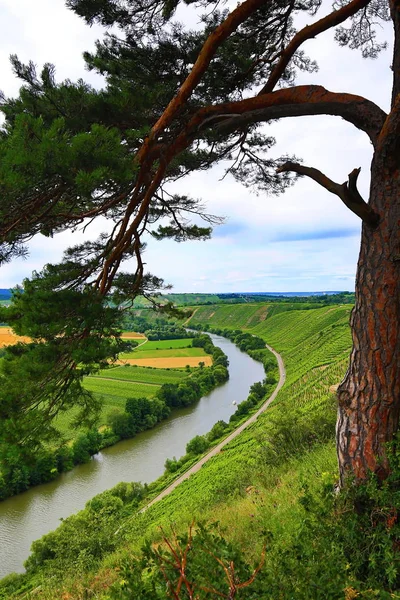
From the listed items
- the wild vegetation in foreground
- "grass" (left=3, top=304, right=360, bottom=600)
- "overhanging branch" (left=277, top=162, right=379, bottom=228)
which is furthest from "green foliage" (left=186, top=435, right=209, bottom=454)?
"overhanging branch" (left=277, top=162, right=379, bottom=228)

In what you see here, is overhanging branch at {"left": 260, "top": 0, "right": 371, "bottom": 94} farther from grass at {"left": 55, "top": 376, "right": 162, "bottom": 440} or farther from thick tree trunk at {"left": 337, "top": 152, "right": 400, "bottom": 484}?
grass at {"left": 55, "top": 376, "right": 162, "bottom": 440}

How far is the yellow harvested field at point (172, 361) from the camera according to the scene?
51.8 m

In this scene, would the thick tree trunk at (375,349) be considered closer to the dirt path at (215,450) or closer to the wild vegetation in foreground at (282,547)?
the wild vegetation in foreground at (282,547)

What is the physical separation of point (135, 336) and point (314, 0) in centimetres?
7151

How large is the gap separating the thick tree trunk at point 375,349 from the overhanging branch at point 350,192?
124mm

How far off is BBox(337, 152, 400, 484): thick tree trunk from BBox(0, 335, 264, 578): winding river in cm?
1804

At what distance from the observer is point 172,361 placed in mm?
54656

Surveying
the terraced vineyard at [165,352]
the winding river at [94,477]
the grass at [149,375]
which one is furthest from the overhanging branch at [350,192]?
the terraced vineyard at [165,352]

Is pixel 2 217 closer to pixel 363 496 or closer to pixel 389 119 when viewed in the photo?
pixel 389 119

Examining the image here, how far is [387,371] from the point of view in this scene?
2.92 metres

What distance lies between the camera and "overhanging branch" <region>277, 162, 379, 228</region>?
115 inches

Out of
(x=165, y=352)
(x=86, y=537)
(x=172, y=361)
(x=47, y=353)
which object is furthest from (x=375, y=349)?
(x=165, y=352)

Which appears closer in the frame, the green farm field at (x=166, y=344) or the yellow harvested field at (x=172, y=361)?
the yellow harvested field at (x=172, y=361)

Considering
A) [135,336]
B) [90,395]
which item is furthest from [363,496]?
[135,336]
